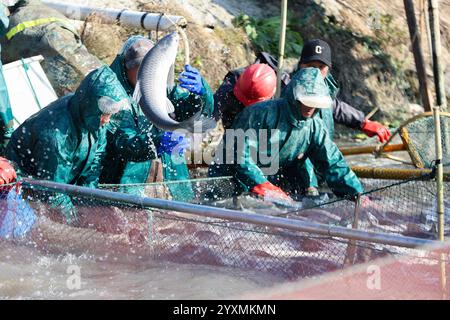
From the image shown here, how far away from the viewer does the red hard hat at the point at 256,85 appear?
8.45 metres

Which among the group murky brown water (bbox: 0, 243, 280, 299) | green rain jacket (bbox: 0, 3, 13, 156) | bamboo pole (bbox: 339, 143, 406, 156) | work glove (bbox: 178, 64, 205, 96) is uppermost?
work glove (bbox: 178, 64, 205, 96)

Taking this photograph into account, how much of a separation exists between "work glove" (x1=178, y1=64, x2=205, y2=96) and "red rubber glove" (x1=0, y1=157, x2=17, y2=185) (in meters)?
1.92

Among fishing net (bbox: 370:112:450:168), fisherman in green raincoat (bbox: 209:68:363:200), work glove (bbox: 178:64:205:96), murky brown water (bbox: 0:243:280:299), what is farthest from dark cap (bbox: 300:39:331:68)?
murky brown water (bbox: 0:243:280:299)

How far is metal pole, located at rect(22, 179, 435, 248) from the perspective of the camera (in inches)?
188

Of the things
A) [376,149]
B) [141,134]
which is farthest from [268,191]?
[376,149]

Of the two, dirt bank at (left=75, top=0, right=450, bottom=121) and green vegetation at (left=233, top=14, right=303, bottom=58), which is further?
green vegetation at (left=233, top=14, right=303, bottom=58)

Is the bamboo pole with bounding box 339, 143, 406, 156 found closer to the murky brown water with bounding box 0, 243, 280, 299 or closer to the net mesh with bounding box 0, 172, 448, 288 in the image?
the net mesh with bounding box 0, 172, 448, 288

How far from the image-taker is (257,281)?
5719mm

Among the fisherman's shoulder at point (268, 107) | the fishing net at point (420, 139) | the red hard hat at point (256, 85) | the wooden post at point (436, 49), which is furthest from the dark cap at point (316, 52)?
the wooden post at point (436, 49)

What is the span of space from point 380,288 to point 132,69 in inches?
119

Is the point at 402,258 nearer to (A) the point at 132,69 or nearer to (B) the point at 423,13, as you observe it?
(A) the point at 132,69

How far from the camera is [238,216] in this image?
5328 millimetres

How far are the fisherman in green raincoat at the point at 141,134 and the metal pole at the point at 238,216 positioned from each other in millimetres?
1117

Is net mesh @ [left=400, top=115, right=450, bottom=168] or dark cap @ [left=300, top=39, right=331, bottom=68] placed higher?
dark cap @ [left=300, top=39, right=331, bottom=68]
